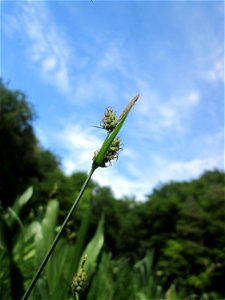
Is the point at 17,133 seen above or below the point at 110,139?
above

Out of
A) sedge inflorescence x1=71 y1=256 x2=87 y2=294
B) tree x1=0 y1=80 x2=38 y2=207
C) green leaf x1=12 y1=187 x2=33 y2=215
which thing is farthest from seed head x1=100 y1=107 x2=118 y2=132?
tree x1=0 y1=80 x2=38 y2=207

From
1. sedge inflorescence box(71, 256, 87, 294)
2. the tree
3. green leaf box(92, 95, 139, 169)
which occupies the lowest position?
sedge inflorescence box(71, 256, 87, 294)

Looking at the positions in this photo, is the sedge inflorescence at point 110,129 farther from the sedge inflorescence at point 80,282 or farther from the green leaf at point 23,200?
the green leaf at point 23,200

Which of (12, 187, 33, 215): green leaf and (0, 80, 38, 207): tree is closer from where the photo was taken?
(12, 187, 33, 215): green leaf

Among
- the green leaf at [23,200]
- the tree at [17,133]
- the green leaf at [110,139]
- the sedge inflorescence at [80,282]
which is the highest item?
the tree at [17,133]

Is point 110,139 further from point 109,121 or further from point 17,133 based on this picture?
point 17,133

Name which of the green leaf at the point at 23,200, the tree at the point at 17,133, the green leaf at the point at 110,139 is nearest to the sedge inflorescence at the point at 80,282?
the green leaf at the point at 110,139

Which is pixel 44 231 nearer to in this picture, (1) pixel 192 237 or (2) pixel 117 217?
(1) pixel 192 237

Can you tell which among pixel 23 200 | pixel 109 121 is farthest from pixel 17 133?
pixel 109 121

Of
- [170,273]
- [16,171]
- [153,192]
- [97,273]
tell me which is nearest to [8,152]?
[16,171]

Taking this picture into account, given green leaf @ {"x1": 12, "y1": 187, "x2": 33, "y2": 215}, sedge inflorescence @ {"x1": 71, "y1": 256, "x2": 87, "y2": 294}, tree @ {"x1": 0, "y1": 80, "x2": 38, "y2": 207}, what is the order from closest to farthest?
sedge inflorescence @ {"x1": 71, "y1": 256, "x2": 87, "y2": 294}
green leaf @ {"x1": 12, "y1": 187, "x2": 33, "y2": 215}
tree @ {"x1": 0, "y1": 80, "x2": 38, "y2": 207}

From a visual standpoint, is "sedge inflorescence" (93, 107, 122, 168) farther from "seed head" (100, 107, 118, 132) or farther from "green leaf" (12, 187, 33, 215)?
"green leaf" (12, 187, 33, 215)
